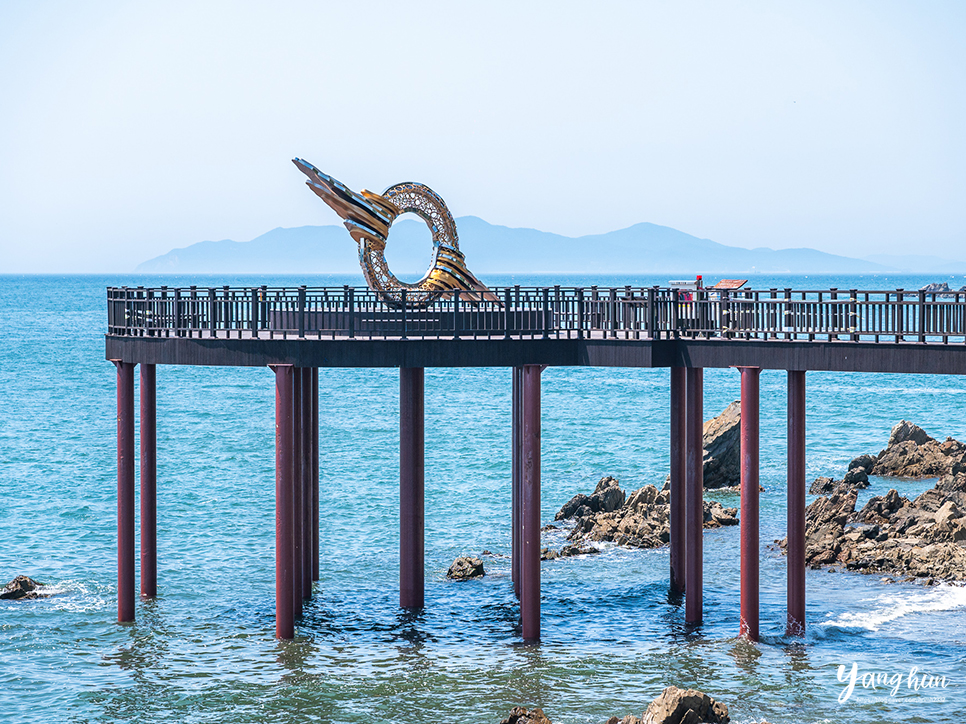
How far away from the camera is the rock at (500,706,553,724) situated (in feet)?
77.6

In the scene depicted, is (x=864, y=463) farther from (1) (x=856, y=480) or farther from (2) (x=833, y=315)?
(2) (x=833, y=315)

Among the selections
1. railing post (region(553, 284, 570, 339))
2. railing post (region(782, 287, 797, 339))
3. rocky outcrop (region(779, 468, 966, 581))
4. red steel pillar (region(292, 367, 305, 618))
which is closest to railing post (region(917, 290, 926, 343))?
railing post (region(782, 287, 797, 339))

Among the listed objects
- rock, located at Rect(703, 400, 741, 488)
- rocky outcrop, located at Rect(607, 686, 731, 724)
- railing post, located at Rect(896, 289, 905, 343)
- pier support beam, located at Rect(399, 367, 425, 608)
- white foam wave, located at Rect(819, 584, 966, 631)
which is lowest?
white foam wave, located at Rect(819, 584, 966, 631)

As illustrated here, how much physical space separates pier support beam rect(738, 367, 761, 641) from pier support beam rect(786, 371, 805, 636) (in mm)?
837

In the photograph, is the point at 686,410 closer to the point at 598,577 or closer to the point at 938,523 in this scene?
the point at 598,577

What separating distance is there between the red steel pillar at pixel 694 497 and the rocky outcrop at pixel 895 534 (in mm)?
8432

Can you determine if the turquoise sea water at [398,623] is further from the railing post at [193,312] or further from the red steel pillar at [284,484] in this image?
the railing post at [193,312]

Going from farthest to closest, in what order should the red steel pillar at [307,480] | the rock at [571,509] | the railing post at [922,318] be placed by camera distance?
1. the rock at [571,509]
2. the red steel pillar at [307,480]
3. the railing post at [922,318]

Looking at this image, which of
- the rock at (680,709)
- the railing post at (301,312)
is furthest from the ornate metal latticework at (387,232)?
the rock at (680,709)

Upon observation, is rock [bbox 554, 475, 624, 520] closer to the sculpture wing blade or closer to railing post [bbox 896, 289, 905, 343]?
the sculpture wing blade

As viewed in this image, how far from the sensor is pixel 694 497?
3114 cm

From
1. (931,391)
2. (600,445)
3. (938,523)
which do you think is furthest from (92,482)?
(931,391)

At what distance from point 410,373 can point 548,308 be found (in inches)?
145

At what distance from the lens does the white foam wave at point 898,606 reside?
32.3 m
